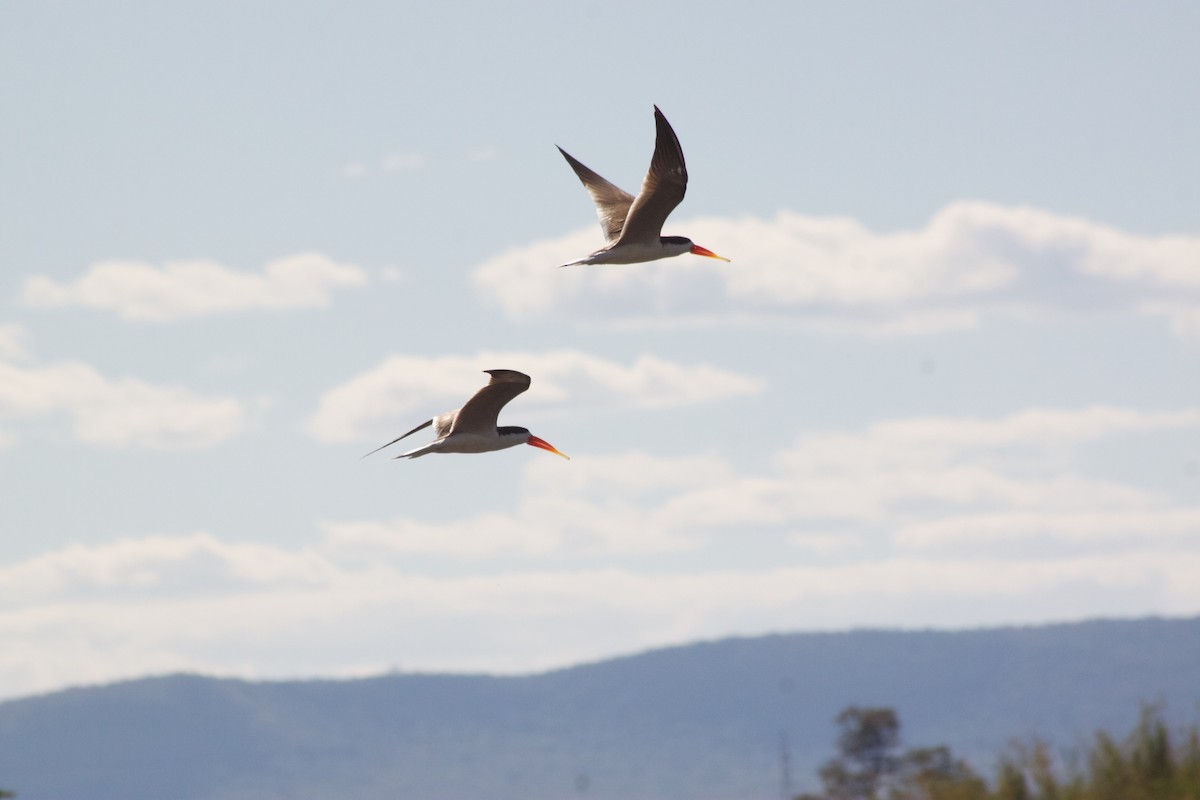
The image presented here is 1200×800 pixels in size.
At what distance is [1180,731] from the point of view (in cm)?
2323

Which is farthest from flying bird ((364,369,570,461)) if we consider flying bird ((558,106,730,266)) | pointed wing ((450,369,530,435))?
flying bird ((558,106,730,266))

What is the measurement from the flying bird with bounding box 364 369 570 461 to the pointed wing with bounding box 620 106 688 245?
10.3 ft

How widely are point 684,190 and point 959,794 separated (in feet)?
35.0

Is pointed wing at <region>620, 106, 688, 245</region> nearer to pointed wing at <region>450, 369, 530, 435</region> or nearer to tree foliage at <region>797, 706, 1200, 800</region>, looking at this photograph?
pointed wing at <region>450, 369, 530, 435</region>

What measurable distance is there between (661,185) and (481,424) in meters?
4.26

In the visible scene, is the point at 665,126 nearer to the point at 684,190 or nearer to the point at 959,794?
the point at 684,190

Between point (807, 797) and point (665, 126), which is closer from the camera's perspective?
point (665, 126)

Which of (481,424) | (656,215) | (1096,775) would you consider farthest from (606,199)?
(1096,775)

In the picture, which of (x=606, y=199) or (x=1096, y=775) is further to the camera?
(x=606, y=199)

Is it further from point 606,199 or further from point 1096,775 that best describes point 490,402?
point 1096,775

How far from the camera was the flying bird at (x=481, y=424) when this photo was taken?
28078 millimetres

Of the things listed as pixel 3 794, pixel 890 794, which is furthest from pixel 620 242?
pixel 3 794

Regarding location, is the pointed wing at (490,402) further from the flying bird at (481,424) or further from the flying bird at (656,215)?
the flying bird at (656,215)

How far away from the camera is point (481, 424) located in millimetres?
29250
